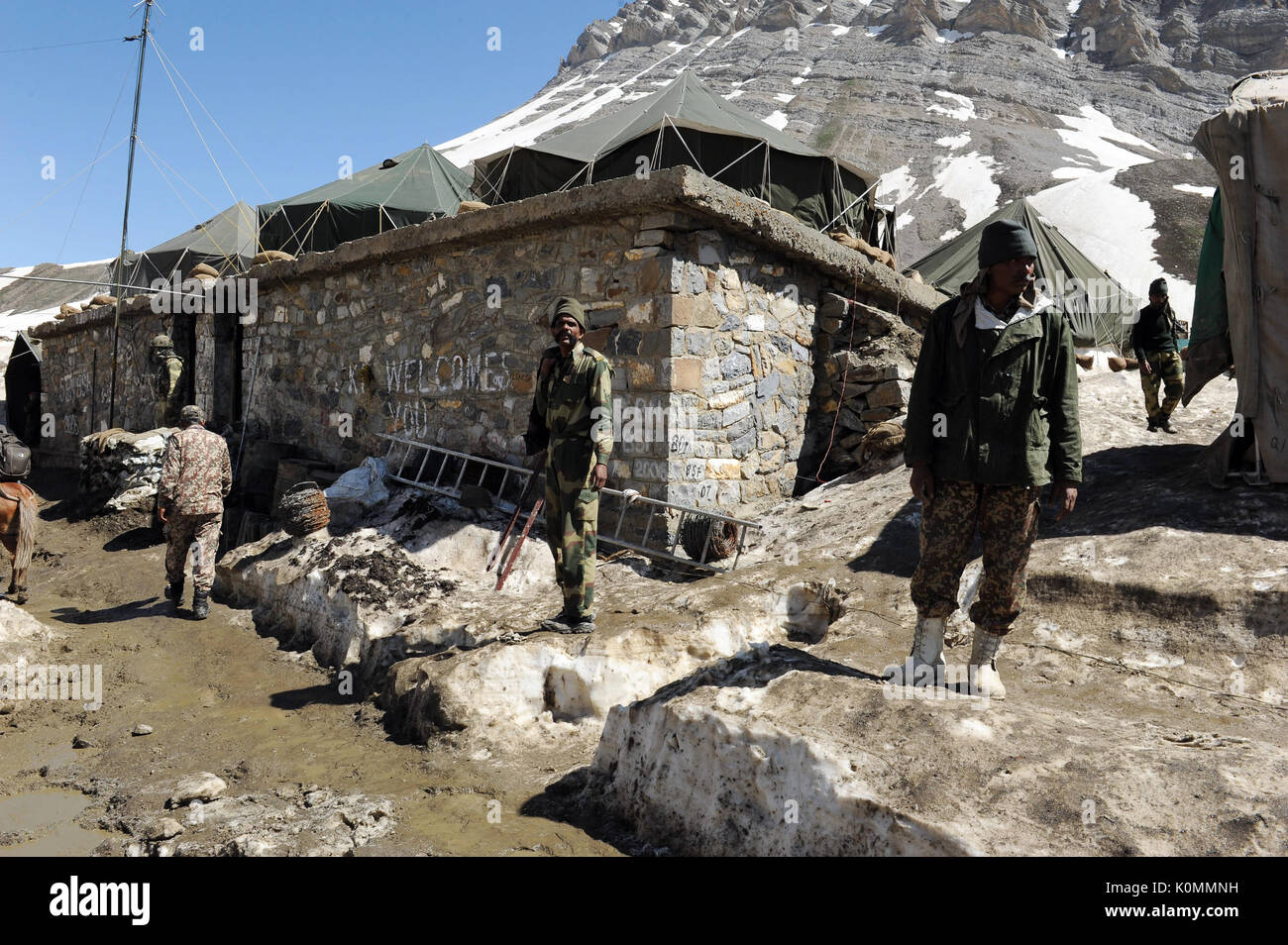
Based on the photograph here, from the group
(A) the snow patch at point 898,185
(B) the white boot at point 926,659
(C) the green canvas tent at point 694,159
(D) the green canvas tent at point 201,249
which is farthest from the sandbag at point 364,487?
(A) the snow patch at point 898,185

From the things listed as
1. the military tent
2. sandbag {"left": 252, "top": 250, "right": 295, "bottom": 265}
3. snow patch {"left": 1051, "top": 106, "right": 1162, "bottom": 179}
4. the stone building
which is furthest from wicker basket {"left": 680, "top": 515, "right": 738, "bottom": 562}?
snow patch {"left": 1051, "top": 106, "right": 1162, "bottom": 179}

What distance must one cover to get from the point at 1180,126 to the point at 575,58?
219ft

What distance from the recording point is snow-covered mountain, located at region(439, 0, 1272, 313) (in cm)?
3409

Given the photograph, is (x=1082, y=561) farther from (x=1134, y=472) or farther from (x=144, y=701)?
(x=144, y=701)

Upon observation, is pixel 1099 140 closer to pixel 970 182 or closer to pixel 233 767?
pixel 970 182

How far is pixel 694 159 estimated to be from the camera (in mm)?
9672

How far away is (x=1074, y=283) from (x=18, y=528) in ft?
48.9

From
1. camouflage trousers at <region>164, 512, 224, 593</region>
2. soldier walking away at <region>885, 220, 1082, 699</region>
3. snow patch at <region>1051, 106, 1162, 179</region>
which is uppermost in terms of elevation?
snow patch at <region>1051, 106, 1162, 179</region>

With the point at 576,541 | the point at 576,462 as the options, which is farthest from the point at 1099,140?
the point at 576,541

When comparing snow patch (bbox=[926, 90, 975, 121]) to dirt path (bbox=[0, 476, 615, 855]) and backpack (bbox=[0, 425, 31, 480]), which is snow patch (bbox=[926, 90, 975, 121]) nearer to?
backpack (bbox=[0, 425, 31, 480])

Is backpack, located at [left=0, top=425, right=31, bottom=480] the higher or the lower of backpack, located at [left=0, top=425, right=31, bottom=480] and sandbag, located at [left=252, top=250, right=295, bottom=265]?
the lower

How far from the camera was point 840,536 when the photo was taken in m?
A: 5.33

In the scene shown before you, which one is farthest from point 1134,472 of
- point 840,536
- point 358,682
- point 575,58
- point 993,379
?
point 575,58

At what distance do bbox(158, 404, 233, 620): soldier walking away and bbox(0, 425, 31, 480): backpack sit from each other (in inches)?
41.8
